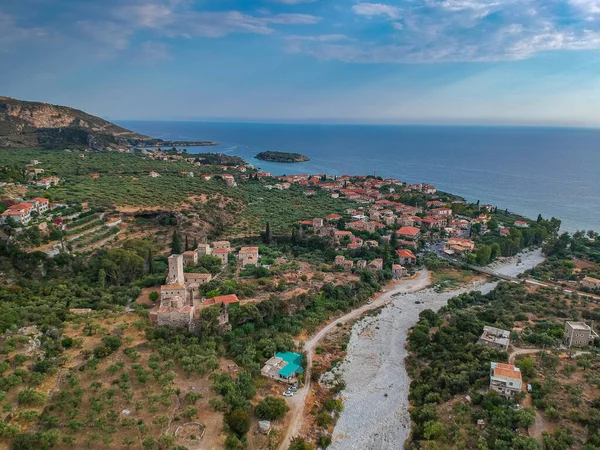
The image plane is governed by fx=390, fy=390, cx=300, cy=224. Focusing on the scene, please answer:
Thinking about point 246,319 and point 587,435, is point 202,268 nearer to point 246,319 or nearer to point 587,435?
point 246,319

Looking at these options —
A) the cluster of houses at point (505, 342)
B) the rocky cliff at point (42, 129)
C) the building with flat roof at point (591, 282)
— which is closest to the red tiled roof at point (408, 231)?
the building with flat roof at point (591, 282)

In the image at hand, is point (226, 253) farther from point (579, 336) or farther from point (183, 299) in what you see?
point (579, 336)

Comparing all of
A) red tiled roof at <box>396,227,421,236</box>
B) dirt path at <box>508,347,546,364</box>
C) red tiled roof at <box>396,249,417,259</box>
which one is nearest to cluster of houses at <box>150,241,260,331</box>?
dirt path at <box>508,347,546,364</box>

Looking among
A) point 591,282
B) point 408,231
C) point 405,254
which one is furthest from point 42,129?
point 591,282

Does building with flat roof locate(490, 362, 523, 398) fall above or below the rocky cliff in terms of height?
below

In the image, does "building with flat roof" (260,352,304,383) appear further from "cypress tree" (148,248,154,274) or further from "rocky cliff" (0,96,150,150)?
"rocky cliff" (0,96,150,150)

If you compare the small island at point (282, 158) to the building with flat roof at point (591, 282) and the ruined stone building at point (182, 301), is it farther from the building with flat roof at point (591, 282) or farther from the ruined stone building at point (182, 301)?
the ruined stone building at point (182, 301)
